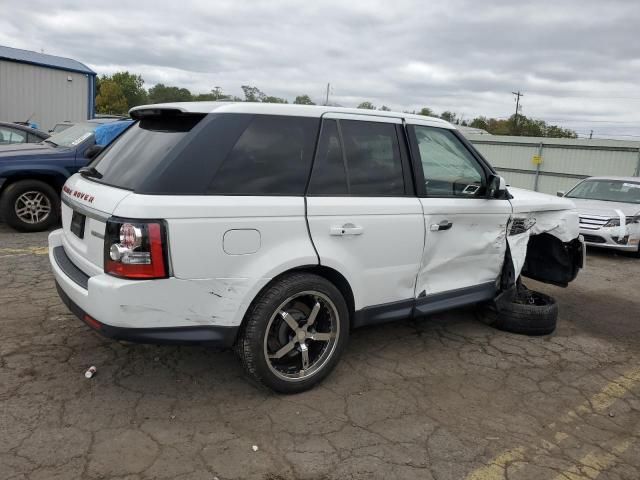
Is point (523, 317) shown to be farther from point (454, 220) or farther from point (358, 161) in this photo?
point (358, 161)

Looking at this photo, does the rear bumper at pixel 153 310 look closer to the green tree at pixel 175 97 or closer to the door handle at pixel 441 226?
the door handle at pixel 441 226

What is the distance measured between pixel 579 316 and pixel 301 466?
13.3ft

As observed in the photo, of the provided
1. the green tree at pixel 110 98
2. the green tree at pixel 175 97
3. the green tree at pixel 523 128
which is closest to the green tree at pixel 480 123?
the green tree at pixel 523 128

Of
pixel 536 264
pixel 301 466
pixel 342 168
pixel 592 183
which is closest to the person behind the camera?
pixel 301 466

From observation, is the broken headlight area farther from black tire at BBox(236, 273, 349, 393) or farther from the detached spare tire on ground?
black tire at BBox(236, 273, 349, 393)

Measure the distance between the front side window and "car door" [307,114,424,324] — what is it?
0.70ft

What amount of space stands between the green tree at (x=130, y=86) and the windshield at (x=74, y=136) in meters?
79.5

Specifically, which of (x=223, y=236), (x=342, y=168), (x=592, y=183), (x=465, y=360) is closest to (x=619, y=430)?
(x=465, y=360)

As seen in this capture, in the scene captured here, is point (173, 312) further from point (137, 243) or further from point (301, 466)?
point (301, 466)

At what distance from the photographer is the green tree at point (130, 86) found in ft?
276

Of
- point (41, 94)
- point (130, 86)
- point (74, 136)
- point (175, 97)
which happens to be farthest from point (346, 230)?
point (130, 86)

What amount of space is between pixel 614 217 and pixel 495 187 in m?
6.03

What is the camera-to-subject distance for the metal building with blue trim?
22.8 metres

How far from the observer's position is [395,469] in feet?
9.04
